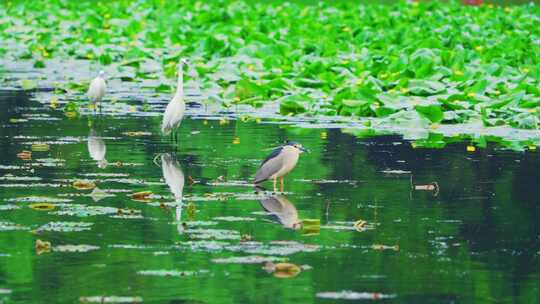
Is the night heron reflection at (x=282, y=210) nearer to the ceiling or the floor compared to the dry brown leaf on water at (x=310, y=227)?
nearer to the ceiling

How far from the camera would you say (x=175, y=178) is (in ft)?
44.5

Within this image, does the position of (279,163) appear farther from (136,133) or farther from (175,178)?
(136,133)

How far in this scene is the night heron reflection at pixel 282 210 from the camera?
1105 centimetres

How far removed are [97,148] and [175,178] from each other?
2.56 metres

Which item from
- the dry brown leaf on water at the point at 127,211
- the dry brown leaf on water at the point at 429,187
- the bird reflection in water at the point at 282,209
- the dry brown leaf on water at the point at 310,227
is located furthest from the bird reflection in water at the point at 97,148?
the dry brown leaf on water at the point at 310,227

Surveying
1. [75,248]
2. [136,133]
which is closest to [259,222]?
[75,248]

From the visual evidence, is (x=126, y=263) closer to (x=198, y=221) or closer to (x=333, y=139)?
(x=198, y=221)

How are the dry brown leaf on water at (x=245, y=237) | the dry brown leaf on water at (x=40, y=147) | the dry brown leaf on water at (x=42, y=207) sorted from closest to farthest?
the dry brown leaf on water at (x=245, y=237) < the dry brown leaf on water at (x=42, y=207) < the dry brown leaf on water at (x=40, y=147)

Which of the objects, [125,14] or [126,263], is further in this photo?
[125,14]

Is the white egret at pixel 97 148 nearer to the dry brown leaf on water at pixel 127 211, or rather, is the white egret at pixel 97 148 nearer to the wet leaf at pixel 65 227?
the dry brown leaf on water at pixel 127 211

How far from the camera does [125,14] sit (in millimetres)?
41219

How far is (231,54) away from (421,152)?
44.3 ft

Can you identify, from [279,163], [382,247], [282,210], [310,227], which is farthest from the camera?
[279,163]

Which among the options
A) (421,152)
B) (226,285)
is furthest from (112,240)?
(421,152)
